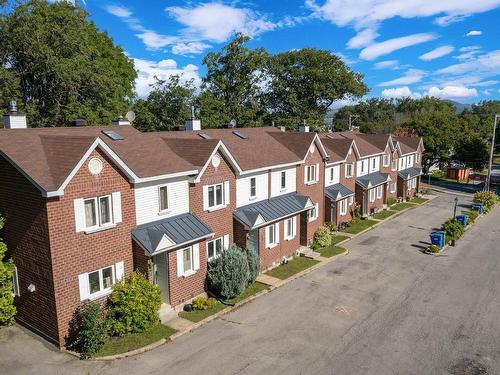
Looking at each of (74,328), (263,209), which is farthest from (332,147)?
(74,328)

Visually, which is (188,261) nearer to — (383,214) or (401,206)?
(383,214)

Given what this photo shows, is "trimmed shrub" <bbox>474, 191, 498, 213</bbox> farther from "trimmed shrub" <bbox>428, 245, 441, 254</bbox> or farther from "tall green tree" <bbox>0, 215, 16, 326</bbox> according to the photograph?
"tall green tree" <bbox>0, 215, 16, 326</bbox>

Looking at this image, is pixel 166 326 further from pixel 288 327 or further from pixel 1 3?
pixel 1 3

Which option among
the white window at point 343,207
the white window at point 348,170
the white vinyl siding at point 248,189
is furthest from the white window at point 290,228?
the white window at point 348,170

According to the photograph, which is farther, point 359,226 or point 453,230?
point 359,226

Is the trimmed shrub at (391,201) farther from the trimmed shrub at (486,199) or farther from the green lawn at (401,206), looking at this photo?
the trimmed shrub at (486,199)

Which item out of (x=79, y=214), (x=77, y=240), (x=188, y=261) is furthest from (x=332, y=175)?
(x=77, y=240)
